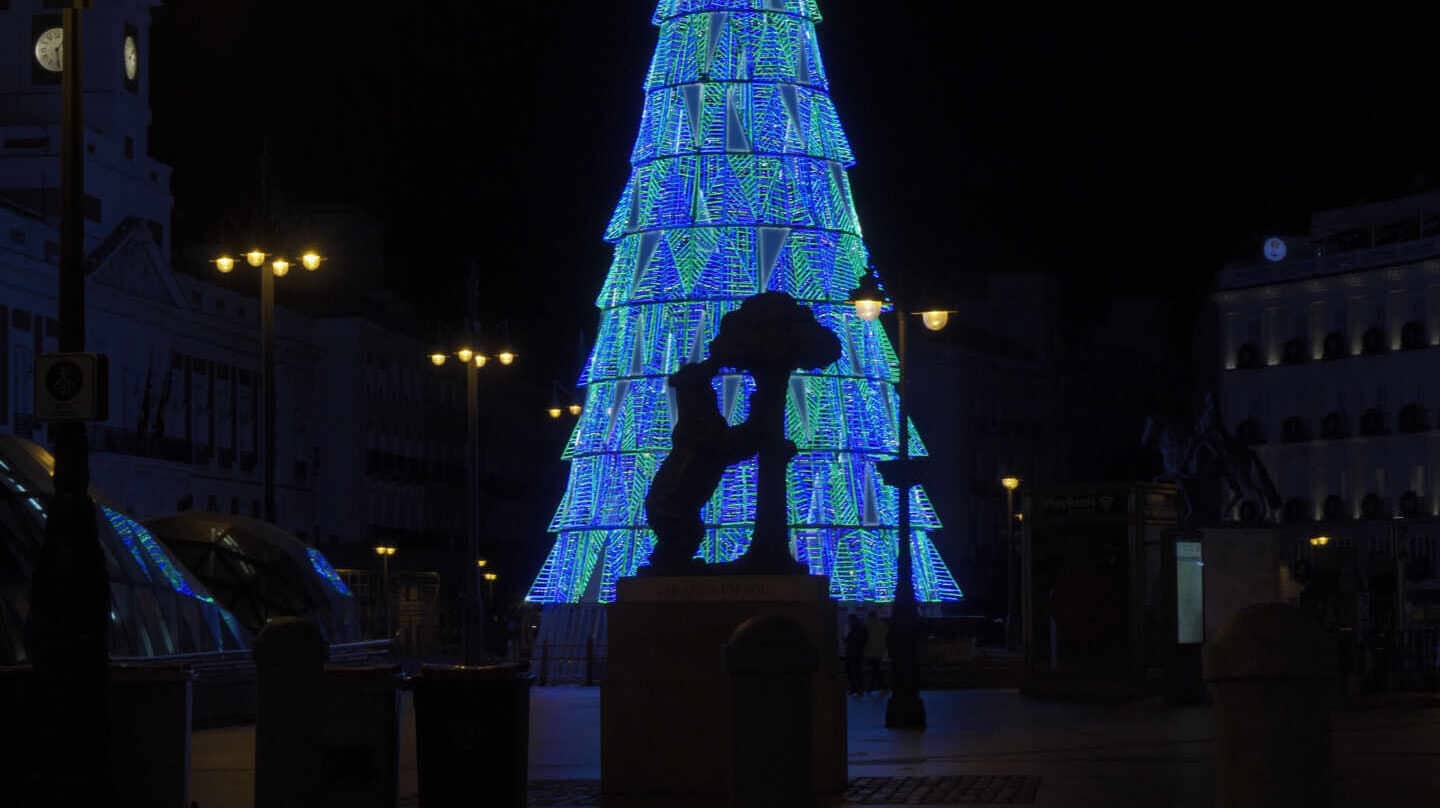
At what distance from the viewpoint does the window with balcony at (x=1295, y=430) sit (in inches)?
3841

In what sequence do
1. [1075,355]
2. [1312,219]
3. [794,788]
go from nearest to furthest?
[794,788]
[1312,219]
[1075,355]

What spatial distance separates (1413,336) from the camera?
92562 millimetres

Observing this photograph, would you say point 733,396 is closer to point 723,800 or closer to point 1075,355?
point 723,800

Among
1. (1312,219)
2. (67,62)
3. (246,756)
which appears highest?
(1312,219)

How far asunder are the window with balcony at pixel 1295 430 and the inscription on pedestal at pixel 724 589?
254 ft

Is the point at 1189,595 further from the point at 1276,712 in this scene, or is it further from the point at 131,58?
the point at 131,58

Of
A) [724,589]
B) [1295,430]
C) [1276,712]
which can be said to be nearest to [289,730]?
[724,589]

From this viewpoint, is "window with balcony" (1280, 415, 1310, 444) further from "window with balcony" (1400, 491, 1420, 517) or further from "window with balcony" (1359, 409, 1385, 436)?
"window with balcony" (1400, 491, 1420, 517)

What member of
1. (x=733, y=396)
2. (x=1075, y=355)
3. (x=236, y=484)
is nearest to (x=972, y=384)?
(x=1075, y=355)

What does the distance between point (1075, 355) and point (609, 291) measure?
238 feet

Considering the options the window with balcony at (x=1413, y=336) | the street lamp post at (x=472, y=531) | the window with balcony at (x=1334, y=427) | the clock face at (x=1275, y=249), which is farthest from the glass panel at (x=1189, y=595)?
the clock face at (x=1275, y=249)

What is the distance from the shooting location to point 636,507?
53.9 meters

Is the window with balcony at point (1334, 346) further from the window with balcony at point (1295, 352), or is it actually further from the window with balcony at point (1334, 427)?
the window with balcony at point (1334, 427)

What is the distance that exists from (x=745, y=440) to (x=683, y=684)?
7.32 feet
